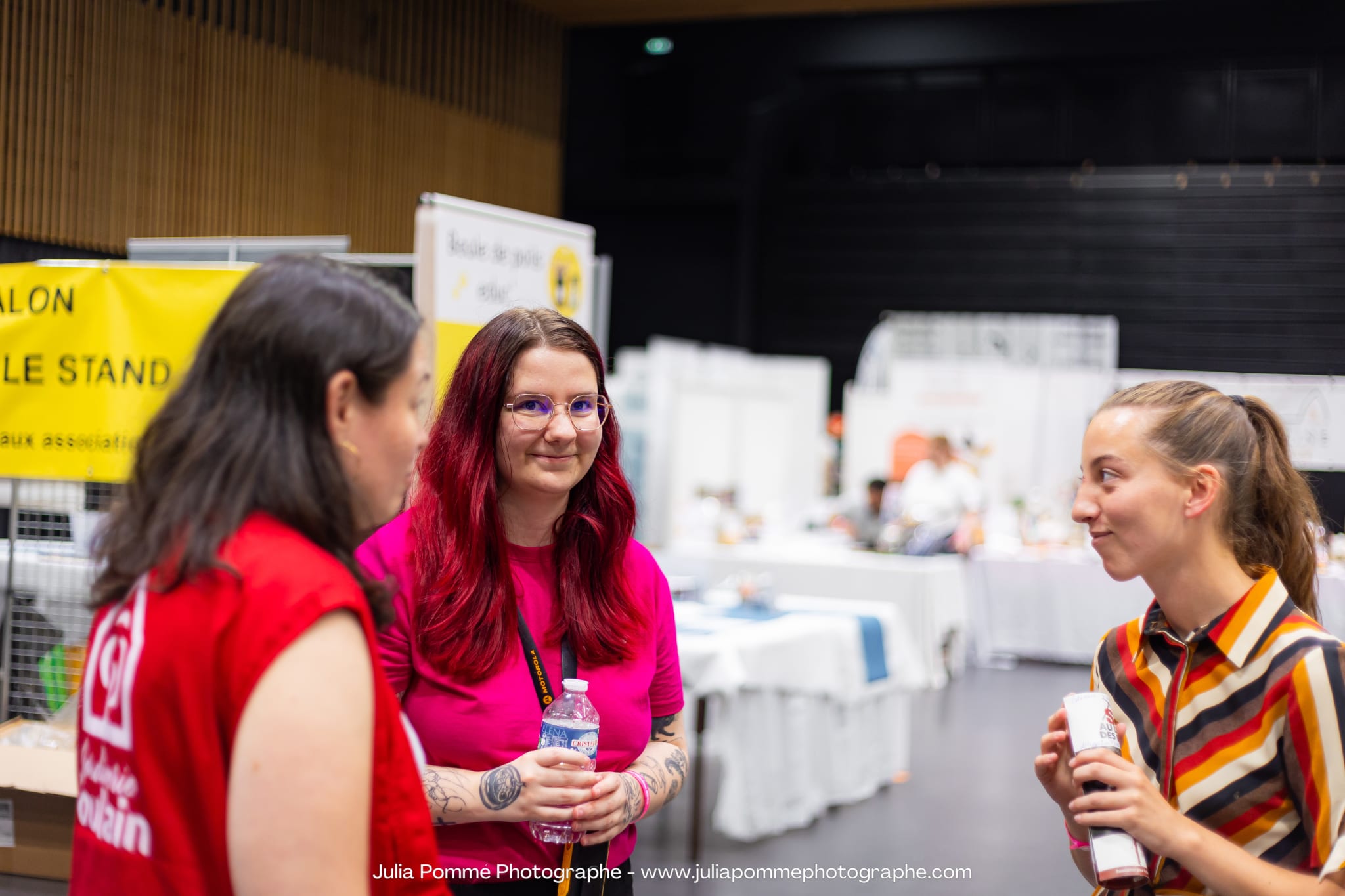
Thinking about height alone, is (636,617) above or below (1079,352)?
below

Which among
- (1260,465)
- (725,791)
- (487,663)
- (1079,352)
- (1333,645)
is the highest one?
(1079,352)

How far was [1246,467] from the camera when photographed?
141 cm

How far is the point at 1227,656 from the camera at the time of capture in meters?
1.31

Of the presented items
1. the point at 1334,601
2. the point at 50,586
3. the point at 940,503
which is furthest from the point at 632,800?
the point at 940,503

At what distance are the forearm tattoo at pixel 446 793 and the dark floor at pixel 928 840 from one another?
8.42ft

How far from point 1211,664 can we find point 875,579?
663 centimetres

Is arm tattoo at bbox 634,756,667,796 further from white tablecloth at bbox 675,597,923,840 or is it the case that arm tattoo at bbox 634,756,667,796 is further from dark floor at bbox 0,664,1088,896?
dark floor at bbox 0,664,1088,896

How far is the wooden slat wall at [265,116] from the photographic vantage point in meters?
8.11

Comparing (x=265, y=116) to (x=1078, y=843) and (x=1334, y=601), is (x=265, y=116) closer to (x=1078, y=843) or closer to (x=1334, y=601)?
(x=1334, y=601)

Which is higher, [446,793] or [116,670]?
[116,670]

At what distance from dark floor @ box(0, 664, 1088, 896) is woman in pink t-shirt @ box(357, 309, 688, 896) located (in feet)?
8.08

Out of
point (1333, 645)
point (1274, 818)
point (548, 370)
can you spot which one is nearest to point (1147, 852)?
point (1274, 818)

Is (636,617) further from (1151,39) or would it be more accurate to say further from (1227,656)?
(1151,39)

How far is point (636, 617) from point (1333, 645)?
0.83 metres
